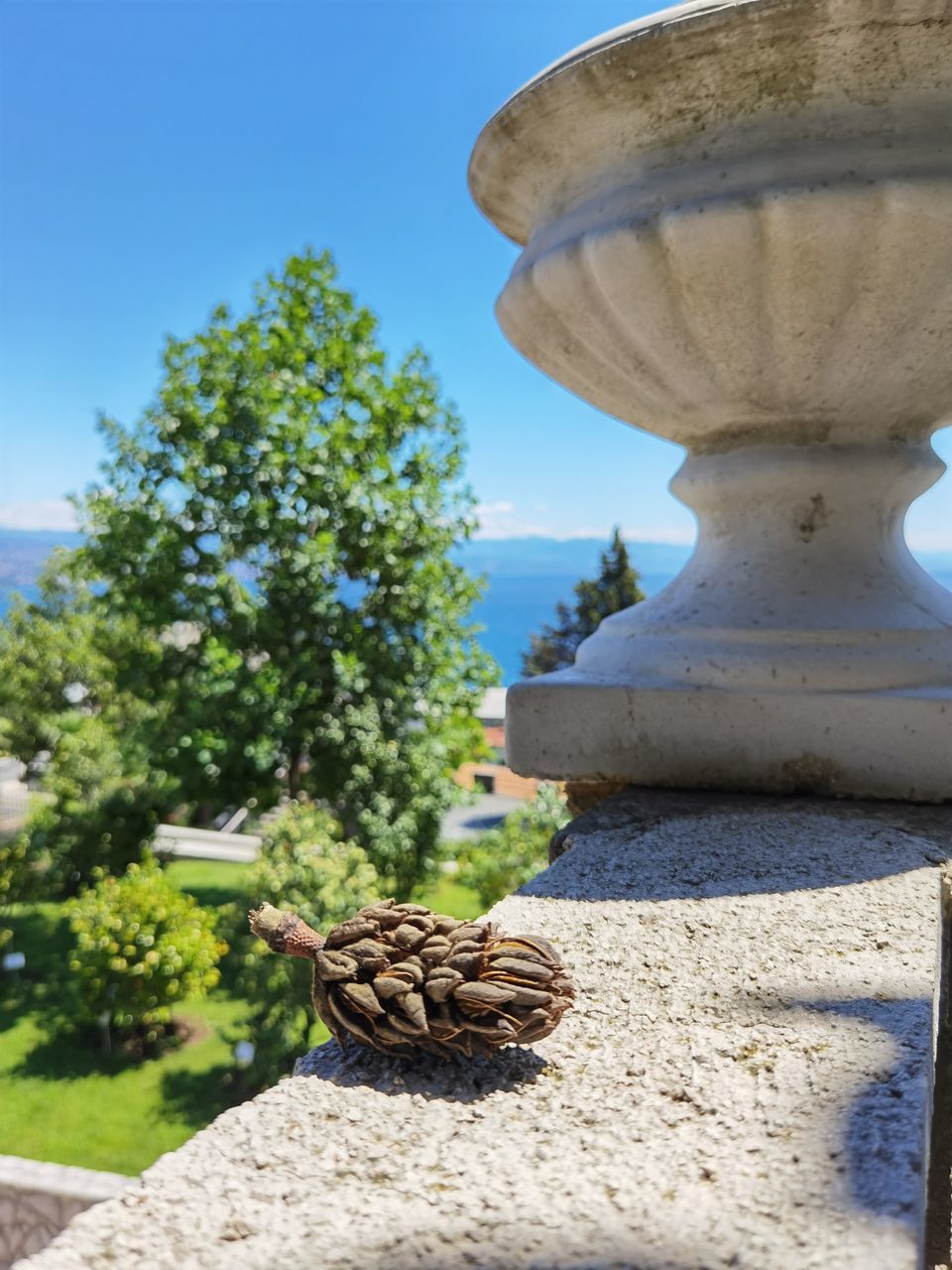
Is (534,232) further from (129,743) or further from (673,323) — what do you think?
(129,743)

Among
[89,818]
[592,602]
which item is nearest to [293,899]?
[89,818]

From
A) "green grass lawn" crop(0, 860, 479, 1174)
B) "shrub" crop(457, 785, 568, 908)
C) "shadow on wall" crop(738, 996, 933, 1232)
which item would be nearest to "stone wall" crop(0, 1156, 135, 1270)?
"green grass lawn" crop(0, 860, 479, 1174)

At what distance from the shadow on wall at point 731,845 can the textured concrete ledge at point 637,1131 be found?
2.4 inches

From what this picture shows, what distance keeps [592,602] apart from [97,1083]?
21.3 metres

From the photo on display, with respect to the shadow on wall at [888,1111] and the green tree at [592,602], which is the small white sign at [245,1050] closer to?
the shadow on wall at [888,1111]

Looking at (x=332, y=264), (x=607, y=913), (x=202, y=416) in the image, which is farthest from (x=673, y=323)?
(x=332, y=264)

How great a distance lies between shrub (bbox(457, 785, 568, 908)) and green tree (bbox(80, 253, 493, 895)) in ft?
2.49

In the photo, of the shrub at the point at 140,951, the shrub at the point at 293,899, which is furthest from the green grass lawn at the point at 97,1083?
the shrub at the point at 293,899

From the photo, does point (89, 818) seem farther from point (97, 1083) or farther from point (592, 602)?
point (592, 602)

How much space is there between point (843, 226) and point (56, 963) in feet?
57.5

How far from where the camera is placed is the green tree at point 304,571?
39.9 feet

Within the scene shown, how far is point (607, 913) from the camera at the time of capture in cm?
126

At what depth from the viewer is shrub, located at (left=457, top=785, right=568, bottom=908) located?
11.9 meters

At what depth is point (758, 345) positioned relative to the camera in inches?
64.7
